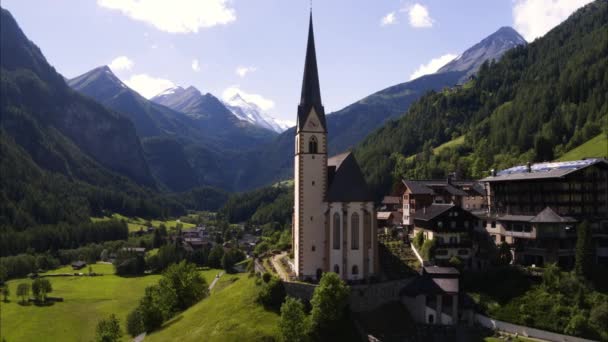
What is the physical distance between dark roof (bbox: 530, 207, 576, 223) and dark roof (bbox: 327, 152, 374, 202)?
24.7 m

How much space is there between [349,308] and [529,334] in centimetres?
2213

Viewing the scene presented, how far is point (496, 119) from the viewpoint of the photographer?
186 m

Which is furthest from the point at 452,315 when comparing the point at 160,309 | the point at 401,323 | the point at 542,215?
the point at 160,309

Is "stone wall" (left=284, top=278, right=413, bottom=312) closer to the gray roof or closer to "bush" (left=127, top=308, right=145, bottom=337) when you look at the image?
"bush" (left=127, top=308, right=145, bottom=337)

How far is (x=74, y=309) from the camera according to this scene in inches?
4692

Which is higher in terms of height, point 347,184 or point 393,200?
point 347,184

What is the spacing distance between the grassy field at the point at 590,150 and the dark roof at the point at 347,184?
293ft

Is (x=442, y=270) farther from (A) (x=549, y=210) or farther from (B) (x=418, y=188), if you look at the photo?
(B) (x=418, y=188)

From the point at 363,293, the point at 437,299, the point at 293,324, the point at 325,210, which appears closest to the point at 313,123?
the point at 325,210

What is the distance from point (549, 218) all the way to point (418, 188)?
104 ft

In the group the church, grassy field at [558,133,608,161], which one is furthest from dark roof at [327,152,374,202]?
grassy field at [558,133,608,161]

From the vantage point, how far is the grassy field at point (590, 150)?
135500 mm

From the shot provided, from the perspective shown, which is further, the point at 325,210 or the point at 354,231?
the point at 325,210

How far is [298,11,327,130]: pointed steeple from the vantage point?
76000 millimetres
